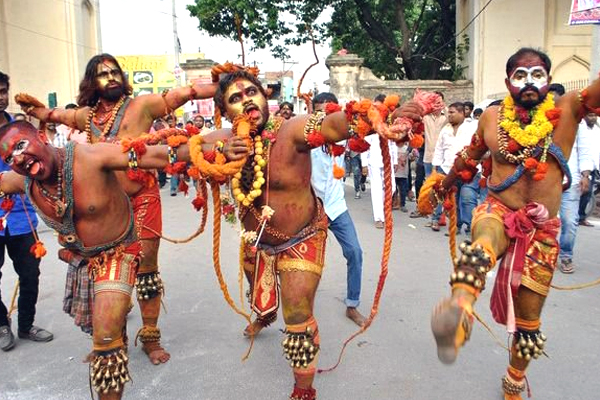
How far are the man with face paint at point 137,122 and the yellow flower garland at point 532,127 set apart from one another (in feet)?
6.70

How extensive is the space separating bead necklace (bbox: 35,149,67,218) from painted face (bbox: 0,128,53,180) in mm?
64

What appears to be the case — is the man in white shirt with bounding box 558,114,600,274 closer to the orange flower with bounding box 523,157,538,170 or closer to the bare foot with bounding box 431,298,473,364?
the orange flower with bounding box 523,157,538,170

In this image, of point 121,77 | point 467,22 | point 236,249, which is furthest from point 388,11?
point 121,77

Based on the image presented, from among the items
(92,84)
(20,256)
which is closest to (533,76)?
(92,84)

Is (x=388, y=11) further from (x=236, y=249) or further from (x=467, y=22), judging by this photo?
(x=236, y=249)

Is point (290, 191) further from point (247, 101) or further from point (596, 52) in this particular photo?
point (596, 52)

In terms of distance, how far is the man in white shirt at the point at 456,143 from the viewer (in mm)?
7383

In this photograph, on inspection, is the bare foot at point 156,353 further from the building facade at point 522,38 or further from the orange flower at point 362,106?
the building facade at point 522,38

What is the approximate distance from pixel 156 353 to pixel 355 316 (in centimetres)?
163

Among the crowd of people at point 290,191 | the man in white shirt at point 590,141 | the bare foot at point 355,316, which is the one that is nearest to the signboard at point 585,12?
the man in white shirt at point 590,141

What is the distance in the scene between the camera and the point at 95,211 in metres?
2.93

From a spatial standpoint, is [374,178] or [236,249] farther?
[374,178]

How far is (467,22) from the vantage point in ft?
52.7

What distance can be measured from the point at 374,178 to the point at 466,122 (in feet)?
5.07
